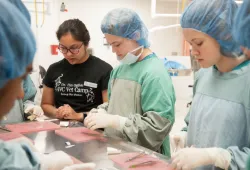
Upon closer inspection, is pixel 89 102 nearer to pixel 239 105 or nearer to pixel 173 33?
pixel 239 105

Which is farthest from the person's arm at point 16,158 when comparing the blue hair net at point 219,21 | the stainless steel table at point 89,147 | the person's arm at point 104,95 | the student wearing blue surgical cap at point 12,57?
the person's arm at point 104,95

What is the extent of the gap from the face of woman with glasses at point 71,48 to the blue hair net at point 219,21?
111 cm

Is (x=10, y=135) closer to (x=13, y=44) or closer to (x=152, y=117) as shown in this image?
(x=152, y=117)

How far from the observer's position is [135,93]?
1590 millimetres

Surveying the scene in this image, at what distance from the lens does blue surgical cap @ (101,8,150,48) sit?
162 centimetres

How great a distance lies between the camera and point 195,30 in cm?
124

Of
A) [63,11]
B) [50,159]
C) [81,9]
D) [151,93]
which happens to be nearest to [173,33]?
[81,9]

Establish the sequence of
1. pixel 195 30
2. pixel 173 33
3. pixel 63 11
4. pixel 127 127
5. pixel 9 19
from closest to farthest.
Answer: pixel 9 19, pixel 195 30, pixel 127 127, pixel 63 11, pixel 173 33

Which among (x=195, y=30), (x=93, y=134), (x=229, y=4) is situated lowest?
(x=93, y=134)

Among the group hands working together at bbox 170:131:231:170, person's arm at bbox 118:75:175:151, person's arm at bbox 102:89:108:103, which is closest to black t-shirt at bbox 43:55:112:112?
person's arm at bbox 102:89:108:103

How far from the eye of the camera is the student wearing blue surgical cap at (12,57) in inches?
25.9

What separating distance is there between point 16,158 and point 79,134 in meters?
0.84

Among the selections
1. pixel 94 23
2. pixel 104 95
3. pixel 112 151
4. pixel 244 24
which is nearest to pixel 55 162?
pixel 112 151

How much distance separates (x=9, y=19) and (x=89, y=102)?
5.05 feet
